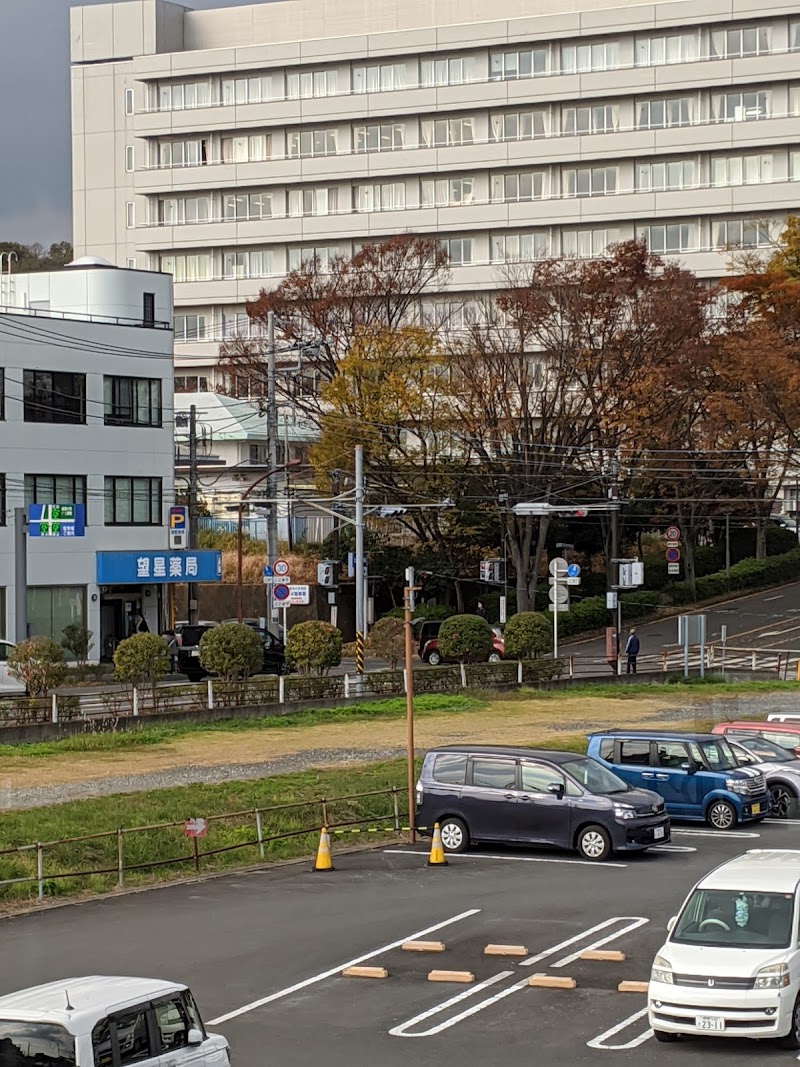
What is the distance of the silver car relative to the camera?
28141 millimetres

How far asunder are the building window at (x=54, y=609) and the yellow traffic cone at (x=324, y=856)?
3814cm

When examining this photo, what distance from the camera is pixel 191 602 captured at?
64.4m

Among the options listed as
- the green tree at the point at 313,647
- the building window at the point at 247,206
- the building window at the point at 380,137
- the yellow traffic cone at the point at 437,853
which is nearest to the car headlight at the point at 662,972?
the yellow traffic cone at the point at 437,853

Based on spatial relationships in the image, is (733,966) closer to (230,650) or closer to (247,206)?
(230,650)

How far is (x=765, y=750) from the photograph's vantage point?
98.9ft

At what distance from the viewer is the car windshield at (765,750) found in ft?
97.2

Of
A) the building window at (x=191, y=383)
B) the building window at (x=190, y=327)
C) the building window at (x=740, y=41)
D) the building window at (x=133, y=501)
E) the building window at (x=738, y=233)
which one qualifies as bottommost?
the building window at (x=133, y=501)

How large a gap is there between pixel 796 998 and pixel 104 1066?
6.44m

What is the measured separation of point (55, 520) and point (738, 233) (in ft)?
191

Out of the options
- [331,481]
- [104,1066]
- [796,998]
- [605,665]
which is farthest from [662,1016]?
[331,481]

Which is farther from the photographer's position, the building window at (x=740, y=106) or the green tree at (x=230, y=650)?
the building window at (x=740, y=106)

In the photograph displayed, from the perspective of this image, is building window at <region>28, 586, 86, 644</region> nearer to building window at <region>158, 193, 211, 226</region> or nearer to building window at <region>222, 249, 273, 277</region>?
building window at <region>222, 249, 273, 277</region>

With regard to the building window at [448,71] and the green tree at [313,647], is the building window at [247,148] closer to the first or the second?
the building window at [448,71]

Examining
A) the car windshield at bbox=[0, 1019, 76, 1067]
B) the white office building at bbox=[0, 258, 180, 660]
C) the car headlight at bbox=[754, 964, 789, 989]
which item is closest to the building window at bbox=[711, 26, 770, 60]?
the white office building at bbox=[0, 258, 180, 660]
